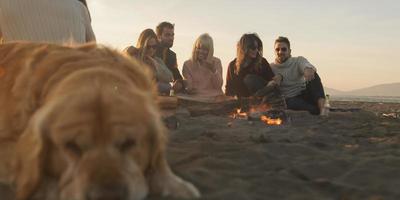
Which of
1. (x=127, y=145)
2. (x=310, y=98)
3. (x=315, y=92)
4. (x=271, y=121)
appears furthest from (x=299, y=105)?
(x=127, y=145)

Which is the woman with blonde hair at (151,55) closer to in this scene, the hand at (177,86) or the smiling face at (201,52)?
the hand at (177,86)

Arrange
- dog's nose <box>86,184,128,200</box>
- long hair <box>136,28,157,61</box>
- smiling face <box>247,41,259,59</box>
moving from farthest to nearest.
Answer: smiling face <box>247,41,259,59</box>
long hair <box>136,28,157,61</box>
dog's nose <box>86,184,128,200</box>

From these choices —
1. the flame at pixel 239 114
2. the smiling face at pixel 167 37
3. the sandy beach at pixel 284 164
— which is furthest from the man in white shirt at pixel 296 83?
the sandy beach at pixel 284 164

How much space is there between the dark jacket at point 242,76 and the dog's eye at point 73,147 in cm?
666

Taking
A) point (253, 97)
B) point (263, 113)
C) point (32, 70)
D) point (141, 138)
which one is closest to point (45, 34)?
point (32, 70)

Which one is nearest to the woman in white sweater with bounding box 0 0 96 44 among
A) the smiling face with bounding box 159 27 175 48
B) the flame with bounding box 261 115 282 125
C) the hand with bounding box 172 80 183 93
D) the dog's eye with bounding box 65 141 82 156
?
the dog's eye with bounding box 65 141 82 156

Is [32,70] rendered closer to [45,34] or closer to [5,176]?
[5,176]

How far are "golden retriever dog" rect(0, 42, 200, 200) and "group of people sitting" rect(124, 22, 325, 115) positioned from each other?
5395 mm

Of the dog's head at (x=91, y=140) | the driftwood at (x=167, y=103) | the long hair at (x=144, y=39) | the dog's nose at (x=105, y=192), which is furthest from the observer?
the long hair at (x=144, y=39)

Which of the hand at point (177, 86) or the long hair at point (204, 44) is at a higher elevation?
the long hair at point (204, 44)

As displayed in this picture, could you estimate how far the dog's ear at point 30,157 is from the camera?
2.76 meters

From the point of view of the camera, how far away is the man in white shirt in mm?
9250

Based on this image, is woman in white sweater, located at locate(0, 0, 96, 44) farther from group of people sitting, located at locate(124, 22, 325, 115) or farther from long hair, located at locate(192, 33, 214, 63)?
long hair, located at locate(192, 33, 214, 63)

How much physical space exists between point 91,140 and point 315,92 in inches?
282
